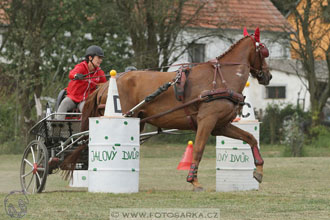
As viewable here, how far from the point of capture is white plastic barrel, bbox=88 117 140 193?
9.88 metres

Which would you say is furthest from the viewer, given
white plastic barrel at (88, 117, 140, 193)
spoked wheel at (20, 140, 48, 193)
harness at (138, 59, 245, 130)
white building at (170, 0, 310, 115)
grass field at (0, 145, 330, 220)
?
white building at (170, 0, 310, 115)

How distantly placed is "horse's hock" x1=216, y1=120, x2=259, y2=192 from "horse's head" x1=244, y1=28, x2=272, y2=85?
69 cm

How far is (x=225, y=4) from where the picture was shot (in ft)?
95.3

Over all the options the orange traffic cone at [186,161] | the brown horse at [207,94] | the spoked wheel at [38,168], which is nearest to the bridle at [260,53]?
the brown horse at [207,94]

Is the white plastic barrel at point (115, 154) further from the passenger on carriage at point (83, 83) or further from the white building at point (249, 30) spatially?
the white building at point (249, 30)

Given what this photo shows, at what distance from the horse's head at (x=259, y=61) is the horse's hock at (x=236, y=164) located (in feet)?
2.28

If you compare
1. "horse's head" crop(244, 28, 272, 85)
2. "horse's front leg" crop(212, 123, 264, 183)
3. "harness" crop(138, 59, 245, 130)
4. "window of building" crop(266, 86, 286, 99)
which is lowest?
"horse's front leg" crop(212, 123, 264, 183)

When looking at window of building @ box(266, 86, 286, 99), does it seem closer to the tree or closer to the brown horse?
the tree

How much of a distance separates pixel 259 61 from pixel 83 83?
2.77 metres

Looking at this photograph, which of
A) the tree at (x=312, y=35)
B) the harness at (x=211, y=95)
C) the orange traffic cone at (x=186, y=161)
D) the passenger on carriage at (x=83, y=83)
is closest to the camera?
the harness at (x=211, y=95)

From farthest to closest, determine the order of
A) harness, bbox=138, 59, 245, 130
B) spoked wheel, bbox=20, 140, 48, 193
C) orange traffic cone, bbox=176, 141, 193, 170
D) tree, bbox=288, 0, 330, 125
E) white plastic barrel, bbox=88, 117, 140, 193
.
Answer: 1. tree, bbox=288, 0, 330, 125
2. orange traffic cone, bbox=176, 141, 193, 170
3. spoked wheel, bbox=20, 140, 48, 193
4. harness, bbox=138, 59, 245, 130
5. white plastic barrel, bbox=88, 117, 140, 193

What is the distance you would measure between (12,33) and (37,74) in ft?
6.00

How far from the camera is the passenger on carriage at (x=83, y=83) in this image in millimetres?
11688

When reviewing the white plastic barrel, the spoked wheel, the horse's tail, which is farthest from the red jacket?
the white plastic barrel
